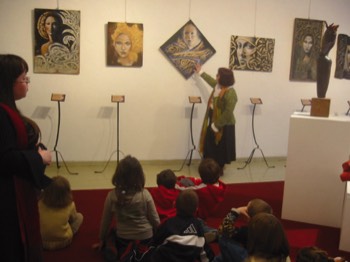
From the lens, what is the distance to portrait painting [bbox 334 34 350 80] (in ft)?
21.1

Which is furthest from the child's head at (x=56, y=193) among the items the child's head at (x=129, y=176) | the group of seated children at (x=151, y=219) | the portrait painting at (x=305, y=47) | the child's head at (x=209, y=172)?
the portrait painting at (x=305, y=47)

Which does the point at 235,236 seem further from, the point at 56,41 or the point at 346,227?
the point at 56,41

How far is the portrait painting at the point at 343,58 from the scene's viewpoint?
6445 millimetres

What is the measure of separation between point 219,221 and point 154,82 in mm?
2622

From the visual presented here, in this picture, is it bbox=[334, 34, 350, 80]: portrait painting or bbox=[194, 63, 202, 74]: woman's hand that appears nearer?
bbox=[194, 63, 202, 74]: woman's hand

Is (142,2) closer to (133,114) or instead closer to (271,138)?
(133,114)

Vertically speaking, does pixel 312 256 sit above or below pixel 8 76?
below

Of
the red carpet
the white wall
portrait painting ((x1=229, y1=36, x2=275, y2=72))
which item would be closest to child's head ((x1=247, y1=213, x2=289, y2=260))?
the red carpet

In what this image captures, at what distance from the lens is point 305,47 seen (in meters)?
6.16

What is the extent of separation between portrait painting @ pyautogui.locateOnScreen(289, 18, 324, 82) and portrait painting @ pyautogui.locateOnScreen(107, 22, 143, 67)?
2.55m

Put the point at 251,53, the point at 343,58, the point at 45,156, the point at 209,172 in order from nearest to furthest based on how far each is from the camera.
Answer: the point at 45,156
the point at 209,172
the point at 251,53
the point at 343,58

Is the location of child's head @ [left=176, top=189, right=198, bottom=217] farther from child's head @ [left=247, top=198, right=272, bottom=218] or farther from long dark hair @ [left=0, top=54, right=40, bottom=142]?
long dark hair @ [left=0, top=54, right=40, bottom=142]

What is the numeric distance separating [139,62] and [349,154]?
317 cm

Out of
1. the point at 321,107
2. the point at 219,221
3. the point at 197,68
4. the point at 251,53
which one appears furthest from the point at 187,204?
the point at 251,53
